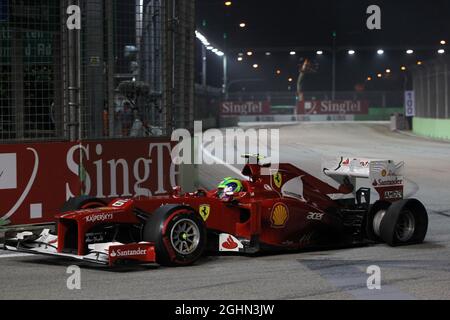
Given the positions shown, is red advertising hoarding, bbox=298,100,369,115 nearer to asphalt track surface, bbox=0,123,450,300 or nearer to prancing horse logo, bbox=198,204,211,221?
asphalt track surface, bbox=0,123,450,300

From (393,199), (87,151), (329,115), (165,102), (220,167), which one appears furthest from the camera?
(329,115)

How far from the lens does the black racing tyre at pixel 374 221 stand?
8.68 m

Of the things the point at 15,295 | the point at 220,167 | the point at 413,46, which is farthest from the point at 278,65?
the point at 15,295

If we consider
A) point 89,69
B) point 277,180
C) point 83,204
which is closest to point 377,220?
point 277,180

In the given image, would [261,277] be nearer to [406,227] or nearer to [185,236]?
[185,236]

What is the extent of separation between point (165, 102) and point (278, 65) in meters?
77.4

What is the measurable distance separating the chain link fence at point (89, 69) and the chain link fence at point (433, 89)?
30.6 meters

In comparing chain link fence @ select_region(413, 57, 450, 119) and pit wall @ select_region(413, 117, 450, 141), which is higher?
chain link fence @ select_region(413, 57, 450, 119)

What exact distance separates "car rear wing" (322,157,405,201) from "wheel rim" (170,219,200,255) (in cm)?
252

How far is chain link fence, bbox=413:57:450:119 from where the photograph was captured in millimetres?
40688

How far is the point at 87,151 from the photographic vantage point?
10.5 meters

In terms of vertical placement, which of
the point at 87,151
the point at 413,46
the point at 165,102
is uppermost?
the point at 413,46
